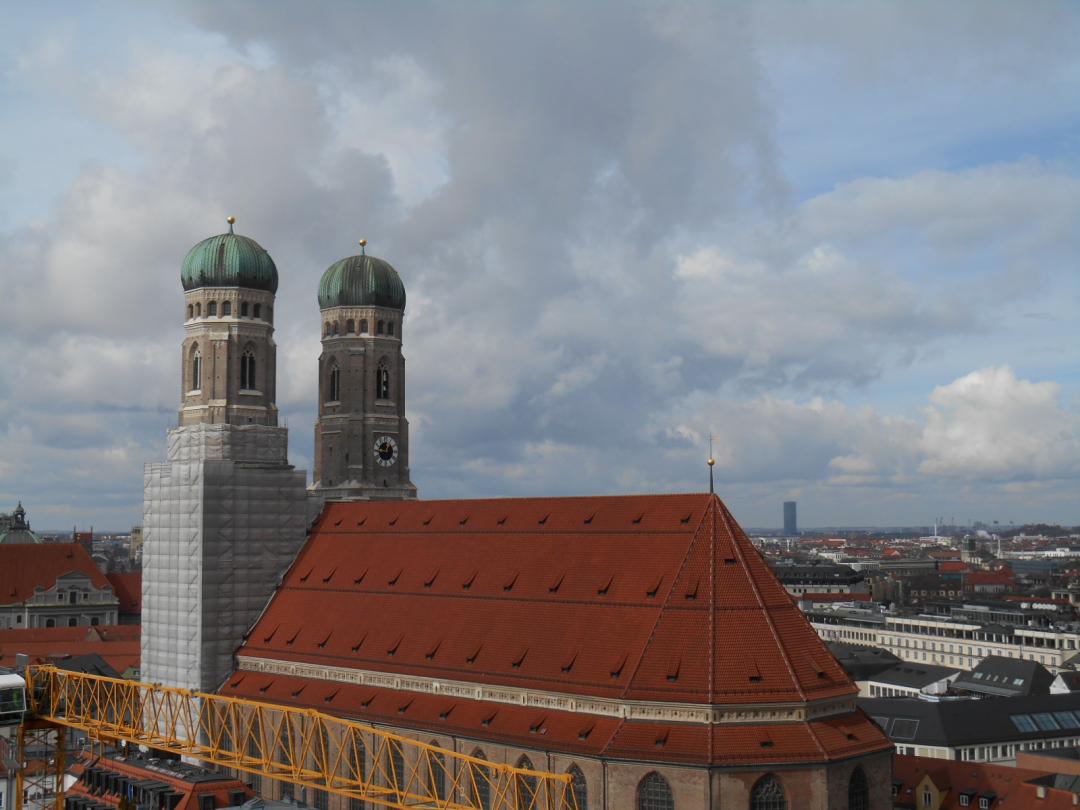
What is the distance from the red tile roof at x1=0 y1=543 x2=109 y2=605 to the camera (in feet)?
448

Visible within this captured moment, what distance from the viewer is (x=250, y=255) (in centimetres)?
8488

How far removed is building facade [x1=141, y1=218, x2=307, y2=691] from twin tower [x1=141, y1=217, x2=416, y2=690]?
0.22 feet

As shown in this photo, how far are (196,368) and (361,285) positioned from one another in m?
13.9

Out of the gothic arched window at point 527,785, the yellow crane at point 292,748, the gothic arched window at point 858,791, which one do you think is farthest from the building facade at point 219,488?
the gothic arched window at point 858,791

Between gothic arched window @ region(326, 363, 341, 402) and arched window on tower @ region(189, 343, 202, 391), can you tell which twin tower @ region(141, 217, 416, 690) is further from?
gothic arched window @ region(326, 363, 341, 402)

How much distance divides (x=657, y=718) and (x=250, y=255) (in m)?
44.9

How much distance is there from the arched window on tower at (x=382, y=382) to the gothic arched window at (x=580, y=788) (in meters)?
40.5

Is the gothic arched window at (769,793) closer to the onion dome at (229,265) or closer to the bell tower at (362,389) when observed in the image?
the bell tower at (362,389)

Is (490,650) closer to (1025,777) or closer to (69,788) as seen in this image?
(69,788)

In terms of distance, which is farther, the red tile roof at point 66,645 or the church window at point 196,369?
the red tile roof at point 66,645

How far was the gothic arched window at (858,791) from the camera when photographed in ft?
184

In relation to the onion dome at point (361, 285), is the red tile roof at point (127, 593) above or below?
below

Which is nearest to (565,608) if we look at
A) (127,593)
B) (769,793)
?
(769,793)

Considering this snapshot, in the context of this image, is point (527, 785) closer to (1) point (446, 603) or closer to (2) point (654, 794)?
(2) point (654, 794)
